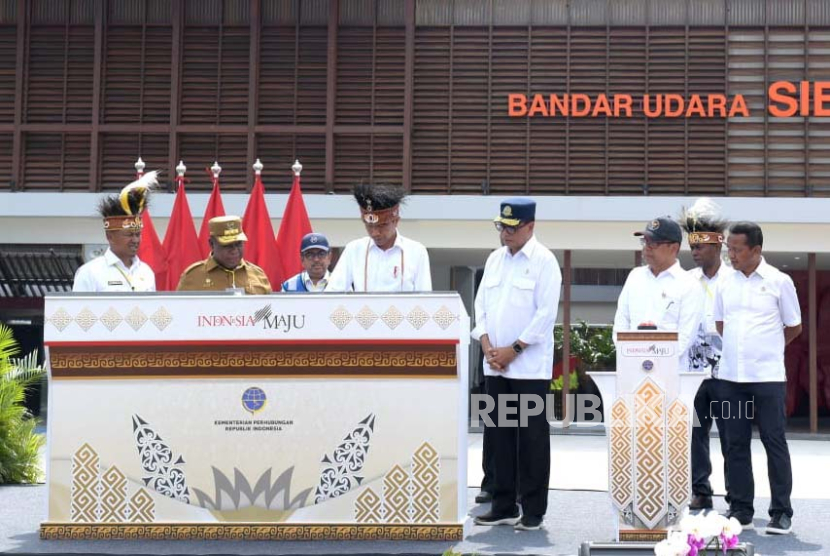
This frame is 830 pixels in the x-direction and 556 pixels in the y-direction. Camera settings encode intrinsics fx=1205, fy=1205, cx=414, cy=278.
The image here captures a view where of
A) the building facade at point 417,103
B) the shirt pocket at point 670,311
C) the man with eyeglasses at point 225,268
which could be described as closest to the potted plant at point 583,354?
the building facade at point 417,103

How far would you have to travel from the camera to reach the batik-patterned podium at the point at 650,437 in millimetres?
5734

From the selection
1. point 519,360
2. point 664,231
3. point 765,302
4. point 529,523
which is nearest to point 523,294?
point 519,360

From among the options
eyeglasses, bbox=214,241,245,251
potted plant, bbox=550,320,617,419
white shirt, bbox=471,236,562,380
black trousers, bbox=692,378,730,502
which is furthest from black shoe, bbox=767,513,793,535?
potted plant, bbox=550,320,617,419

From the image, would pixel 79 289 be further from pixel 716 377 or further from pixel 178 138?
pixel 178 138

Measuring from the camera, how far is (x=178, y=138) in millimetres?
15133

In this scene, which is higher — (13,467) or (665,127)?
(665,127)

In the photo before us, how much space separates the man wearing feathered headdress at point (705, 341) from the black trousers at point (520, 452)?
1175 millimetres

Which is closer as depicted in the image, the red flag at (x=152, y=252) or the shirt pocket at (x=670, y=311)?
the shirt pocket at (x=670, y=311)

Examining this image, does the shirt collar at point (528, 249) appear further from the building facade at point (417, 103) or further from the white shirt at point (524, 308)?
the building facade at point (417, 103)

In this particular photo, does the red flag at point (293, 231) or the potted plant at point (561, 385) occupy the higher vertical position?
the red flag at point (293, 231)

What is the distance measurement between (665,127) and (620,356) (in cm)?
970

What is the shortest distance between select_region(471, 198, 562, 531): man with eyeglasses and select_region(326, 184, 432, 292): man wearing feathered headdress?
17.7 inches

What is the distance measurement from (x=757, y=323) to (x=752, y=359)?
20 centimetres

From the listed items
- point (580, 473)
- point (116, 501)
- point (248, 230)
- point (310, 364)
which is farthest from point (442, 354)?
point (248, 230)
